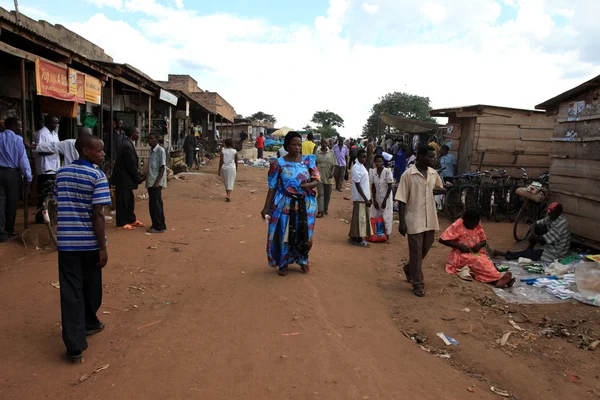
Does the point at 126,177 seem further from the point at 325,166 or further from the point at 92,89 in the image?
the point at 325,166

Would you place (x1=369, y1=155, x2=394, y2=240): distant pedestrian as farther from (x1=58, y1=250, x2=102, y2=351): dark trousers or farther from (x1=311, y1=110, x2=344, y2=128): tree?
(x1=311, y1=110, x2=344, y2=128): tree

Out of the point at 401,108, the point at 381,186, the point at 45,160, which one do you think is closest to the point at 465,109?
the point at 381,186

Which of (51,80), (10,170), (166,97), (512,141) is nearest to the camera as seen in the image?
(10,170)

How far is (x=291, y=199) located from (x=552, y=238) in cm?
462

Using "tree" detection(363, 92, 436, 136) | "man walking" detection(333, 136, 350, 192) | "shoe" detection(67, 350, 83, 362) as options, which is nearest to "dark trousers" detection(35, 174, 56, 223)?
"shoe" detection(67, 350, 83, 362)

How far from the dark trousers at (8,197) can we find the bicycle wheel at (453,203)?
9099 millimetres

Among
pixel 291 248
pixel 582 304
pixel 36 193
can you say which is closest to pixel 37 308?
pixel 291 248

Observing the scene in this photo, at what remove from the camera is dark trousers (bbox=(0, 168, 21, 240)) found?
687cm

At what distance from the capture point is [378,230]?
9.03 meters

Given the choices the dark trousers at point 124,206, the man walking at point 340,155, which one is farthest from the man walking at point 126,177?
the man walking at point 340,155

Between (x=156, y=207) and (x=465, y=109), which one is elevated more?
(x=465, y=109)

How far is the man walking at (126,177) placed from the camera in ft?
26.3

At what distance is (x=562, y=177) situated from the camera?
8711mm

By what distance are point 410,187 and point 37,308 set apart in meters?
4.40
